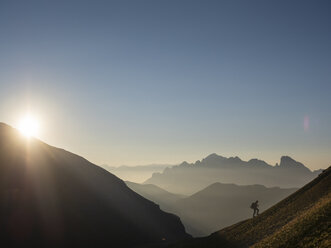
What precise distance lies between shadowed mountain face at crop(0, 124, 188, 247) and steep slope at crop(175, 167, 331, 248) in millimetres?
45503

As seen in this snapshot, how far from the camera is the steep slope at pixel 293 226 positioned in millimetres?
35719

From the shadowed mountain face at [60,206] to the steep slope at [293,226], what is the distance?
4550cm

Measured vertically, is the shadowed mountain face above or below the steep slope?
above

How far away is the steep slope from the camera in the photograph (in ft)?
117

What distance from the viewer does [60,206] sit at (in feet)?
327

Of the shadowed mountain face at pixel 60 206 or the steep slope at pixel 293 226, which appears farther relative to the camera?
the shadowed mountain face at pixel 60 206

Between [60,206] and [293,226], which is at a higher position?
[60,206]

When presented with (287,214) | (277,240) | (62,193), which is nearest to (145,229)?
(62,193)

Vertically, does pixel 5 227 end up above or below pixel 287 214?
above

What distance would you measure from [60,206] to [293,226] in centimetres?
8176

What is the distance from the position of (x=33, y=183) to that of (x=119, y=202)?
140ft

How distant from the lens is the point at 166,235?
123m

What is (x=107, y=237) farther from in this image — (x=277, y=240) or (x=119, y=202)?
(x=277, y=240)

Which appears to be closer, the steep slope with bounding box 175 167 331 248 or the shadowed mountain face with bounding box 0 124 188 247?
the steep slope with bounding box 175 167 331 248
